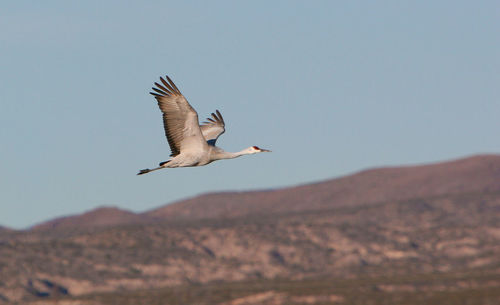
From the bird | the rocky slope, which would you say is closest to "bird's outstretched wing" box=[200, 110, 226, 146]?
the bird

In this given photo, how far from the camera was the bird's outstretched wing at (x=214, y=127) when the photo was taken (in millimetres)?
36309

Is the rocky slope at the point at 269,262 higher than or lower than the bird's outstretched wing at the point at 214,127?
lower

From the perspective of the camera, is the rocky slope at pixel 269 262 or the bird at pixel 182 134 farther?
the rocky slope at pixel 269 262

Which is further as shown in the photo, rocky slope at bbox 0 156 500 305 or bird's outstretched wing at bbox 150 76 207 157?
rocky slope at bbox 0 156 500 305

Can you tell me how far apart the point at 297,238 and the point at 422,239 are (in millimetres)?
16148

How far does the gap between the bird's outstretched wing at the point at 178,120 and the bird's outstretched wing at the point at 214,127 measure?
130 inches

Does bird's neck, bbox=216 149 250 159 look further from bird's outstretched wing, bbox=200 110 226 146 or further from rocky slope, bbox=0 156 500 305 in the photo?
rocky slope, bbox=0 156 500 305

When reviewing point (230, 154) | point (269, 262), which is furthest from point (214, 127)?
point (269, 262)

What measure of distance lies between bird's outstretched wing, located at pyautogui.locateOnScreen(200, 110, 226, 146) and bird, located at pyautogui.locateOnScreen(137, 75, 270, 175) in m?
1.07

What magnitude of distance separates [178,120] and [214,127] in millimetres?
5271

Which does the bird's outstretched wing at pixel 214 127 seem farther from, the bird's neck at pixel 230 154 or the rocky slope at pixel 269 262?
the rocky slope at pixel 269 262

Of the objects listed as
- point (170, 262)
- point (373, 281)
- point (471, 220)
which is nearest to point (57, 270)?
point (170, 262)

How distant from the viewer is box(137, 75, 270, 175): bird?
31281 millimetres

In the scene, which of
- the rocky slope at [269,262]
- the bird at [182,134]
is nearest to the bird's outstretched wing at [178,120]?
the bird at [182,134]
